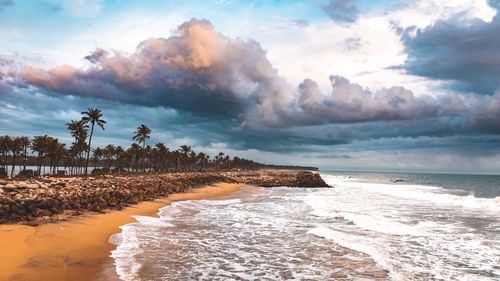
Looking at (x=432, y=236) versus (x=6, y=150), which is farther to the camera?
(x=6, y=150)

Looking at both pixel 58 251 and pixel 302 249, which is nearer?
pixel 58 251

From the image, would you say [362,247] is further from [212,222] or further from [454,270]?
[212,222]

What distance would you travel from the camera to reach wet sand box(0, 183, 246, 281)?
33.6ft

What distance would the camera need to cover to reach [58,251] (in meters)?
12.5

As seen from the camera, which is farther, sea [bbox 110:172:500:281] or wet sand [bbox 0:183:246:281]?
sea [bbox 110:172:500:281]

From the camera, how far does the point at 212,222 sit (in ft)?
73.6

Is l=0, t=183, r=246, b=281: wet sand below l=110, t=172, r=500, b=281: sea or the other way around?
the other way around

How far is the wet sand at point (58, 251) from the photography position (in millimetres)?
10234

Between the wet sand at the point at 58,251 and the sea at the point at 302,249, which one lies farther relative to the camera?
the sea at the point at 302,249

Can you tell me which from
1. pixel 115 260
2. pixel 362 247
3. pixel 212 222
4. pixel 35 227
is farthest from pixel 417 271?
pixel 35 227

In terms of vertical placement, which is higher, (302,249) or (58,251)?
(58,251)

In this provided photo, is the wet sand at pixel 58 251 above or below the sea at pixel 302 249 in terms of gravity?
above

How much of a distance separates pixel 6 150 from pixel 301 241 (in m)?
96.8

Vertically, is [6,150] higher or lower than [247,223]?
higher
